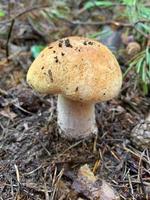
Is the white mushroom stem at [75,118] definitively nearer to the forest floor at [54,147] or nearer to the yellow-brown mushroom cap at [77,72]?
the forest floor at [54,147]

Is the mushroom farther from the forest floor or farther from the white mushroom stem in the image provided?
the forest floor

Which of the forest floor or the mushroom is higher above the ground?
the mushroom

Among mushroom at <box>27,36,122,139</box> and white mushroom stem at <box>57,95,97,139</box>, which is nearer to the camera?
mushroom at <box>27,36,122,139</box>

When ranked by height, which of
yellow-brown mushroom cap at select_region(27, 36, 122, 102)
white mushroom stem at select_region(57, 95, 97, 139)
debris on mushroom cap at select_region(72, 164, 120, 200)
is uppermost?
yellow-brown mushroom cap at select_region(27, 36, 122, 102)

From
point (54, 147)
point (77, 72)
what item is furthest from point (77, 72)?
point (54, 147)

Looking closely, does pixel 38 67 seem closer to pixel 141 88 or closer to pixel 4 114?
pixel 4 114

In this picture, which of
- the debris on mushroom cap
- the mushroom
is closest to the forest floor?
the debris on mushroom cap
